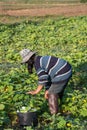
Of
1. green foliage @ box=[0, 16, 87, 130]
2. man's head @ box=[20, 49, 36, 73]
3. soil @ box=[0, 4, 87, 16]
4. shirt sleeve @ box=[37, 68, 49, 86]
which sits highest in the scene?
man's head @ box=[20, 49, 36, 73]

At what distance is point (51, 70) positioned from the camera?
8.38 meters

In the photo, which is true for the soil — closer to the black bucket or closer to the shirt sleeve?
the shirt sleeve

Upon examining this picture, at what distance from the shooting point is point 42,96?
9461 millimetres

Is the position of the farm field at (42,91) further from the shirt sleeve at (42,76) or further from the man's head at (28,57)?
the man's head at (28,57)

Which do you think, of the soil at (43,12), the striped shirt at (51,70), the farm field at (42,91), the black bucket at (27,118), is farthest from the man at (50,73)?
the soil at (43,12)

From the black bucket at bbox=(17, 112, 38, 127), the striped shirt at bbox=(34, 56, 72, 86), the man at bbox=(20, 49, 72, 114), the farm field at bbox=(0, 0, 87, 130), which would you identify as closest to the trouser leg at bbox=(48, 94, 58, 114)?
the man at bbox=(20, 49, 72, 114)

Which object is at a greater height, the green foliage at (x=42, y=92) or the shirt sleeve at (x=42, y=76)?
the shirt sleeve at (x=42, y=76)

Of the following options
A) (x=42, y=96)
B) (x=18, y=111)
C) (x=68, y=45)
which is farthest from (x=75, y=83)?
(x=68, y=45)

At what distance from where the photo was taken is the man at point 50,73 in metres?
8.20

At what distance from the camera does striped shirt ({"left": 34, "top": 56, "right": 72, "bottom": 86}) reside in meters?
8.20

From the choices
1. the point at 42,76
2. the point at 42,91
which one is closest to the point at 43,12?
the point at 42,91

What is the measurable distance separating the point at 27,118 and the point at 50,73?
3.49ft

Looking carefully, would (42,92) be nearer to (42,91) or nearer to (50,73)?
(42,91)

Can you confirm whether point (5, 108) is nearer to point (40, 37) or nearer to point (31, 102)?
point (31, 102)
